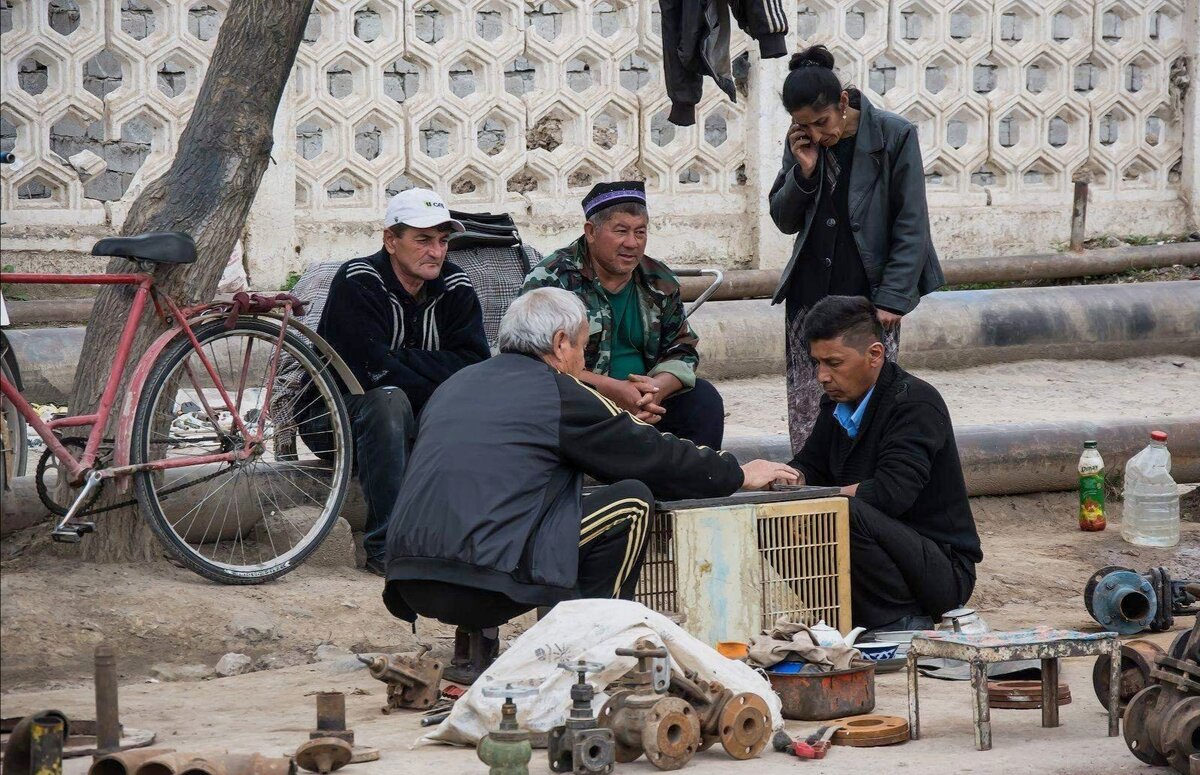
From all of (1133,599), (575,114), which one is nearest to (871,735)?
(1133,599)

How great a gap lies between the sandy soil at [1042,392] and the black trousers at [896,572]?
8.84 feet

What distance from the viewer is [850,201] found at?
6.12 metres

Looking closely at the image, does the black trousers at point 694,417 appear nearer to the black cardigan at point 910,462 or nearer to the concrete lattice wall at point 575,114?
the black cardigan at point 910,462

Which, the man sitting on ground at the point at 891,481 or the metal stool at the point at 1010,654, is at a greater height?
the man sitting on ground at the point at 891,481

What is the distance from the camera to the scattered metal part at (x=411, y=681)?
14.9 feet

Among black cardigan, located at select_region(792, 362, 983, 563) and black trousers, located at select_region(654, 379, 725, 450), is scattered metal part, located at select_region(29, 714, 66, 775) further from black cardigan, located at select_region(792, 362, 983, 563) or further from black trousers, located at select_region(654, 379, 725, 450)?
black trousers, located at select_region(654, 379, 725, 450)

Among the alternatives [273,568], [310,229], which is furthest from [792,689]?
[310,229]

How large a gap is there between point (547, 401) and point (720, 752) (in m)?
1.10

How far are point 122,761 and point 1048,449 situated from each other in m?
5.04

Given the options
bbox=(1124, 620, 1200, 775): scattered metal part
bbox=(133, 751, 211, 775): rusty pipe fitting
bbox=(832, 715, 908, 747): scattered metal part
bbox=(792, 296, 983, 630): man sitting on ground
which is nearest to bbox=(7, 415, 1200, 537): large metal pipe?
bbox=(792, 296, 983, 630): man sitting on ground

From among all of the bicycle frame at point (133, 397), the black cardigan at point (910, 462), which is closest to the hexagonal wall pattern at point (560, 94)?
the bicycle frame at point (133, 397)

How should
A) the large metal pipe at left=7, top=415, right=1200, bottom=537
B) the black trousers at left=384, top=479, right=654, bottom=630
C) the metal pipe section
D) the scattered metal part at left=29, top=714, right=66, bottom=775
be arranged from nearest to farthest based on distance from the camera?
the scattered metal part at left=29, top=714, right=66, bottom=775
the metal pipe section
the black trousers at left=384, top=479, right=654, bottom=630
the large metal pipe at left=7, top=415, right=1200, bottom=537

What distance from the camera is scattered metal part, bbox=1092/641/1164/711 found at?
4.27 metres

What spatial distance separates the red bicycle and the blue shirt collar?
5.76 feet
